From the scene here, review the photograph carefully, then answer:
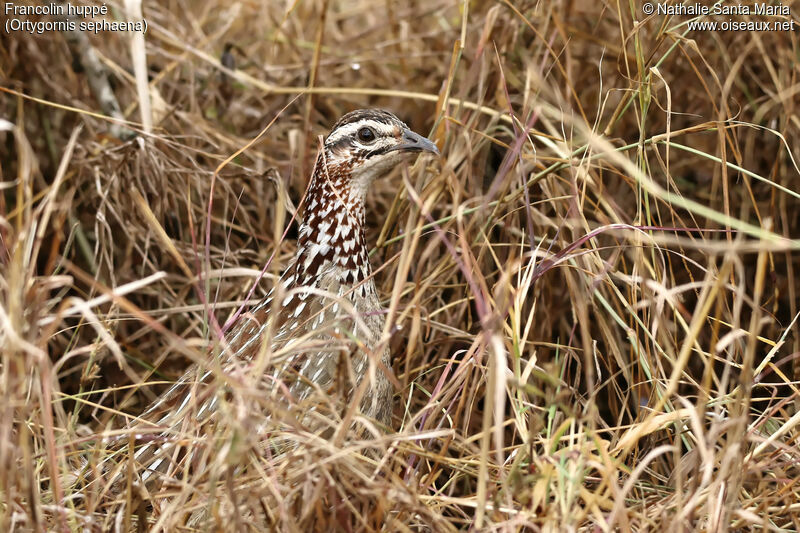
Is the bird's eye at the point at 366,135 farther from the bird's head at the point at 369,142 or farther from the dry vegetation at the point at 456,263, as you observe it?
the dry vegetation at the point at 456,263

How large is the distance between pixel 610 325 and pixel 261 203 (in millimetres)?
1538

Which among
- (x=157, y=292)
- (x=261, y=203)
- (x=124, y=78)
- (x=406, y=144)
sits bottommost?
(x=157, y=292)

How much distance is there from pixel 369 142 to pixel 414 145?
16 cm

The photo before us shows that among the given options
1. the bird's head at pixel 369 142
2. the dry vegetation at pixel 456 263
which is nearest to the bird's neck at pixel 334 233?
the bird's head at pixel 369 142

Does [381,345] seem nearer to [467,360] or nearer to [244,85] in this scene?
[467,360]

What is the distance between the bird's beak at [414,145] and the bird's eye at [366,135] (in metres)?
0.08

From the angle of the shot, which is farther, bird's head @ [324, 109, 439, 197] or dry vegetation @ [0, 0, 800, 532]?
bird's head @ [324, 109, 439, 197]

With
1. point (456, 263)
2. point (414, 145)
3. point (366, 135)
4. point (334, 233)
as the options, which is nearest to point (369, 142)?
point (366, 135)

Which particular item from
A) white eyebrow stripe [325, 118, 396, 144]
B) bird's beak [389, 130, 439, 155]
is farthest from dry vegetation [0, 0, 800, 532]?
white eyebrow stripe [325, 118, 396, 144]

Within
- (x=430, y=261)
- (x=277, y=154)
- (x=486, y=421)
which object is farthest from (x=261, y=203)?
(x=486, y=421)

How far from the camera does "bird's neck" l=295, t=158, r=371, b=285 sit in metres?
3.12

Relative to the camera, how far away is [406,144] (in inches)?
123

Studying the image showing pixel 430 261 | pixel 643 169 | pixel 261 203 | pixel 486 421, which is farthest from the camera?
pixel 261 203

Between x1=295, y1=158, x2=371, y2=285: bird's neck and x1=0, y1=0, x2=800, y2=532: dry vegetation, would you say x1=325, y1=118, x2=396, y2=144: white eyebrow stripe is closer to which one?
x1=295, y1=158, x2=371, y2=285: bird's neck
